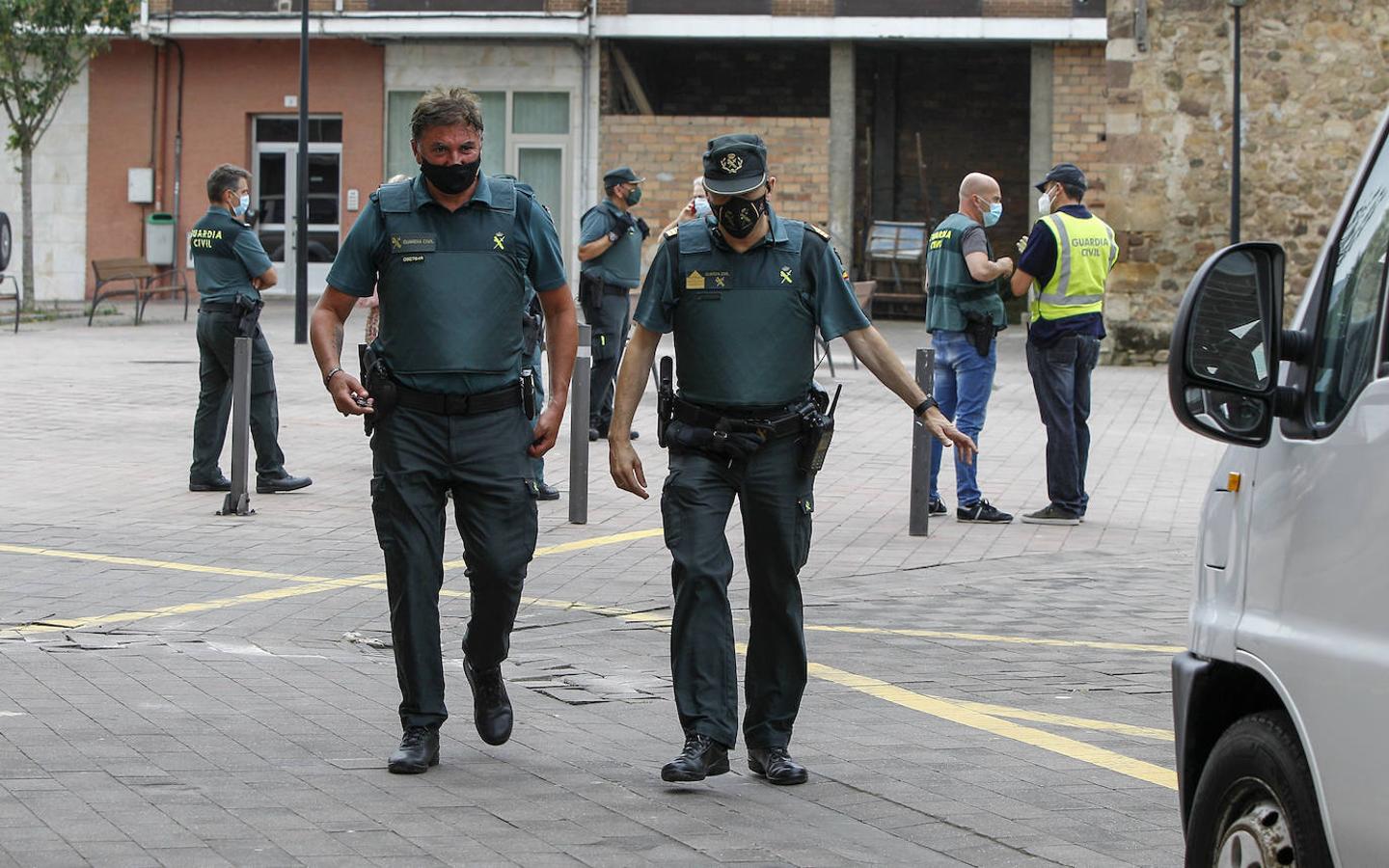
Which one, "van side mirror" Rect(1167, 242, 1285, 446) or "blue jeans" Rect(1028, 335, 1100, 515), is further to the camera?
"blue jeans" Rect(1028, 335, 1100, 515)

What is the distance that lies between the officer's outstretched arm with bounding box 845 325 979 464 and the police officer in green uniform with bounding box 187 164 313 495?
21.7 feet

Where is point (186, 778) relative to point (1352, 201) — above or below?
below

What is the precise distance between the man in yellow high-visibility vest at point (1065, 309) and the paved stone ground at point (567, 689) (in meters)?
0.46

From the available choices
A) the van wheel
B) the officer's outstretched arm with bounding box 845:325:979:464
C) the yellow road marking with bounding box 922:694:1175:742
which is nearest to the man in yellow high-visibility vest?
the yellow road marking with bounding box 922:694:1175:742

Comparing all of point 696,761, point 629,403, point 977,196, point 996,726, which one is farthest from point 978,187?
point 696,761

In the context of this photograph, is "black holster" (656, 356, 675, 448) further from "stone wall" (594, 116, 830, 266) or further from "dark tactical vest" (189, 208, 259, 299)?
"stone wall" (594, 116, 830, 266)

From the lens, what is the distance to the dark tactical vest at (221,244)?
40.0 feet

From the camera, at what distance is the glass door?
35.2m

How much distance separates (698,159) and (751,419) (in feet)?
87.6

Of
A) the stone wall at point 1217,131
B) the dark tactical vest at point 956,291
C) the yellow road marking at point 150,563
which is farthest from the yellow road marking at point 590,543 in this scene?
the stone wall at point 1217,131

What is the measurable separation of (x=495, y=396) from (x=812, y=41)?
94.3ft

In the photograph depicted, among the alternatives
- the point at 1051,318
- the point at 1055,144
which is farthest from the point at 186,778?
the point at 1055,144

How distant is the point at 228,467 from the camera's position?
13445mm

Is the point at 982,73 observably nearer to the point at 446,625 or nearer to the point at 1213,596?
the point at 446,625
